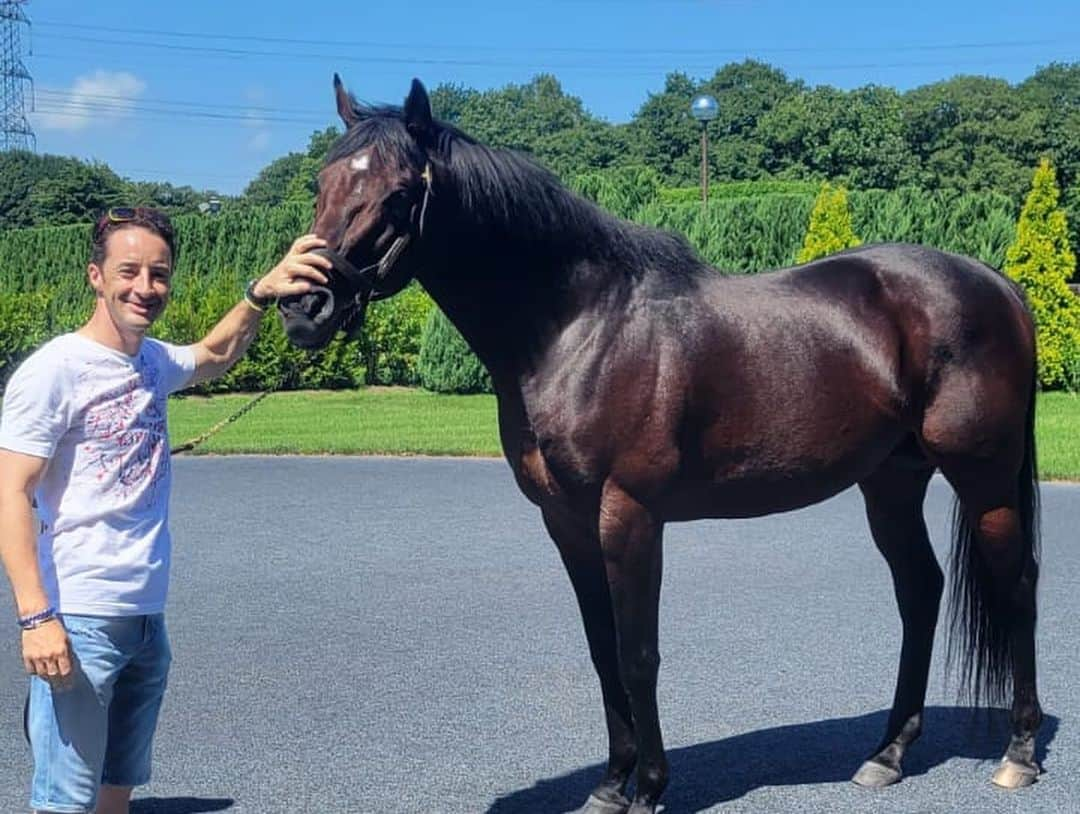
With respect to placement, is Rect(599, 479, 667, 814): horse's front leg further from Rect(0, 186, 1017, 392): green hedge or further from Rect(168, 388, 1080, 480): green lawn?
Rect(0, 186, 1017, 392): green hedge

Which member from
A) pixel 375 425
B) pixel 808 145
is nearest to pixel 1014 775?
pixel 375 425

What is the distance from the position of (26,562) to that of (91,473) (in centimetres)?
25

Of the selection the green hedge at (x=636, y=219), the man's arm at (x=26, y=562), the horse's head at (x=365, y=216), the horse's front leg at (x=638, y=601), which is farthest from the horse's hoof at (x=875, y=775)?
the green hedge at (x=636, y=219)

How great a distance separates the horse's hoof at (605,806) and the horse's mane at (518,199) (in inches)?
62.4

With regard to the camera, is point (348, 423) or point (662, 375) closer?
point (662, 375)

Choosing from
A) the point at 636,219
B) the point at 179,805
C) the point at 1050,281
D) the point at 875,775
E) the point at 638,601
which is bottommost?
the point at 179,805

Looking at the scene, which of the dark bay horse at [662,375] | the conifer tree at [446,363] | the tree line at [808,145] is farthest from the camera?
the tree line at [808,145]

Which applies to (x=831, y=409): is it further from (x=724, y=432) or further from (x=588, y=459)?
(x=588, y=459)

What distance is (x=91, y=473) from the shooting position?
8.73 feet

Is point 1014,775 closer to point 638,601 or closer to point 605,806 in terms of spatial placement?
point 605,806

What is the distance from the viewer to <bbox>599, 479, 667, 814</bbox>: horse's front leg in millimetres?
3355

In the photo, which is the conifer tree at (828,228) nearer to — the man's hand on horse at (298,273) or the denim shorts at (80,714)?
the man's hand on horse at (298,273)

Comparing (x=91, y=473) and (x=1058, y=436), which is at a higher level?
(x=91, y=473)

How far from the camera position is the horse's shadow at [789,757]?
379cm
